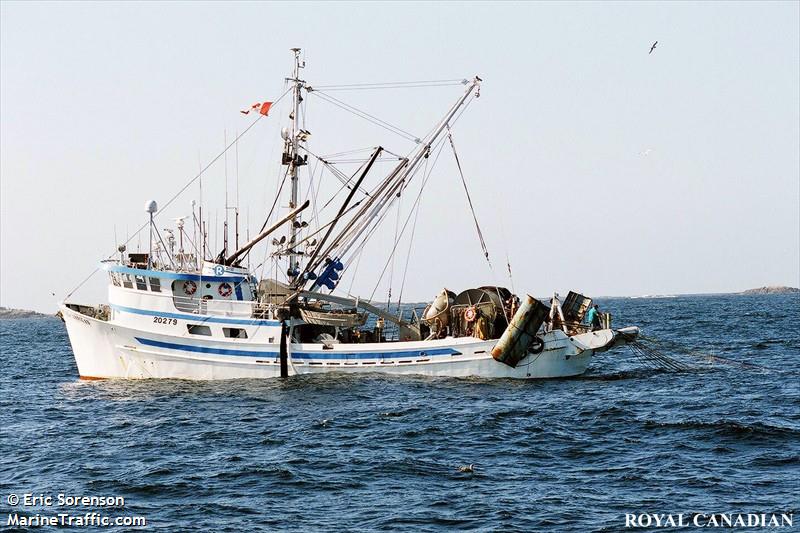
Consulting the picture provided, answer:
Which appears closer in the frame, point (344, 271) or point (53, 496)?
point (53, 496)

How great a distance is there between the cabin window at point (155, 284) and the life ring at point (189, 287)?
1.08 metres

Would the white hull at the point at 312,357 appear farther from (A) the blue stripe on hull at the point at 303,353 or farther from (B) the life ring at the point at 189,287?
(B) the life ring at the point at 189,287

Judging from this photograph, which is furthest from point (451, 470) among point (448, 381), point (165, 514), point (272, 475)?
point (448, 381)

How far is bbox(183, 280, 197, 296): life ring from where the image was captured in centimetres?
3981

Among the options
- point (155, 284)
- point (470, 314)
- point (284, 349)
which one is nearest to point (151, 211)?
point (155, 284)

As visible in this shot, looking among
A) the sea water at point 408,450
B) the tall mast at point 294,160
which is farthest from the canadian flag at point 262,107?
the sea water at point 408,450

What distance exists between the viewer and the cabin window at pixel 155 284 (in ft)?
130

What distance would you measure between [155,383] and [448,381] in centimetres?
1261

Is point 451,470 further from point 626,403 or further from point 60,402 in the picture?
point 60,402

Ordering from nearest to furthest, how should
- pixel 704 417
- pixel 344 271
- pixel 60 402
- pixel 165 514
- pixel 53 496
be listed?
pixel 165 514 < pixel 53 496 < pixel 704 417 < pixel 60 402 < pixel 344 271

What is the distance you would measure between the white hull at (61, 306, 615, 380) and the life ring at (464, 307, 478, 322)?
927 mm

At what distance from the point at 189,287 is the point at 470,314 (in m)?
12.3

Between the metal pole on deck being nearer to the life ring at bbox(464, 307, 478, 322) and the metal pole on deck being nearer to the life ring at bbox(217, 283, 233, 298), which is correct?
the life ring at bbox(217, 283, 233, 298)

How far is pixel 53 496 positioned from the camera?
21484mm
